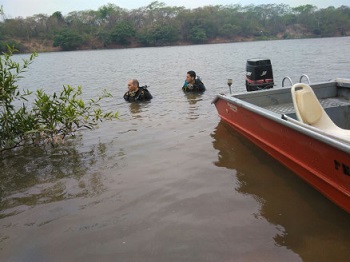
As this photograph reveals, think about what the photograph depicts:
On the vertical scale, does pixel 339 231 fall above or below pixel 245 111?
below

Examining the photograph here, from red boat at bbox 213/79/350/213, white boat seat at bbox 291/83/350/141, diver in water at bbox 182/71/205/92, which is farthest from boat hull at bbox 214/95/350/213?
diver in water at bbox 182/71/205/92

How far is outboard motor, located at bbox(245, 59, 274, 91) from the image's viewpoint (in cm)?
836

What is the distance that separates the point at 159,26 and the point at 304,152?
7991cm

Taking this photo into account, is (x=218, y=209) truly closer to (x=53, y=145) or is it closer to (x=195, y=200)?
(x=195, y=200)

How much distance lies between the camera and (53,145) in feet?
20.3

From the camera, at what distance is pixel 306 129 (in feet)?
11.8

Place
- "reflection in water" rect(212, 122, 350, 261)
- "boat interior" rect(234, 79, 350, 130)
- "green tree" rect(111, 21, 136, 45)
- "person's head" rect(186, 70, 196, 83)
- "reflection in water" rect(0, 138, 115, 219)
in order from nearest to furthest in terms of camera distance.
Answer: "reflection in water" rect(212, 122, 350, 261)
"reflection in water" rect(0, 138, 115, 219)
"boat interior" rect(234, 79, 350, 130)
"person's head" rect(186, 70, 196, 83)
"green tree" rect(111, 21, 136, 45)

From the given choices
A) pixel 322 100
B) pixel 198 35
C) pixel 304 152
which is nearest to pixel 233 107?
pixel 322 100

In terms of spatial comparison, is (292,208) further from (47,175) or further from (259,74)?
(259,74)

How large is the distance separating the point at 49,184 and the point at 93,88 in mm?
10810

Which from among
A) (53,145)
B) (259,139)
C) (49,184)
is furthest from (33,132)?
(259,139)

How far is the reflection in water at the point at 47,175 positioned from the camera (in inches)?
166

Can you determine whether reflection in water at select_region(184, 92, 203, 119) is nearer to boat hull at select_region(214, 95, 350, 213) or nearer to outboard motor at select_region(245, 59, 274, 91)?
outboard motor at select_region(245, 59, 274, 91)

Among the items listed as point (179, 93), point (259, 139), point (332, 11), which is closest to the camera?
point (259, 139)
